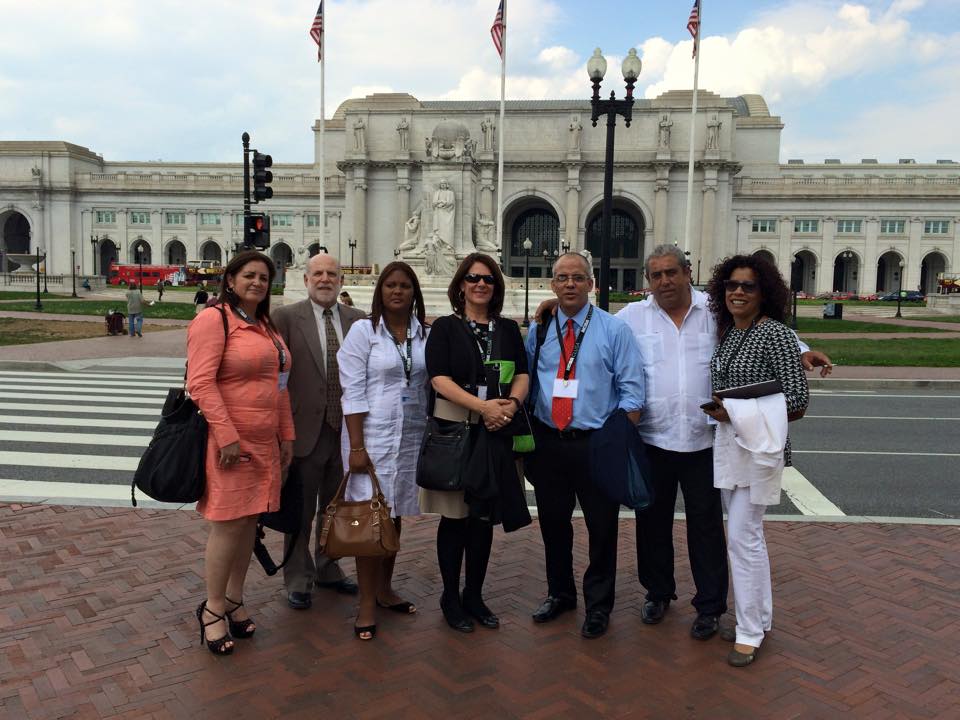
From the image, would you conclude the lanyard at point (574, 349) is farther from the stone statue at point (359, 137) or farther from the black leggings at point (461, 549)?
the stone statue at point (359, 137)

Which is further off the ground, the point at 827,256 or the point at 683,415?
Result: the point at 827,256

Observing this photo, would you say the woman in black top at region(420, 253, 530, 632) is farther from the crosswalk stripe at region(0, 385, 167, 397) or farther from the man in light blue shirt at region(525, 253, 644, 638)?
the crosswalk stripe at region(0, 385, 167, 397)

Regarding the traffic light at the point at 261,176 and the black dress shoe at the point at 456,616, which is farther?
the traffic light at the point at 261,176

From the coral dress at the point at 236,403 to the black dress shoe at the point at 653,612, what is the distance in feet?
7.87

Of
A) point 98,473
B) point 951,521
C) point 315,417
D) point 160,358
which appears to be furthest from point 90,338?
point 951,521

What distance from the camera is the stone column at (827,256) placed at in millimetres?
78875

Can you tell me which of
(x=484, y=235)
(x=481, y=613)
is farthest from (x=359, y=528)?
(x=484, y=235)

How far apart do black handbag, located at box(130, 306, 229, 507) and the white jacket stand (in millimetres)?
2952

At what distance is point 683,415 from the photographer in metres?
4.62

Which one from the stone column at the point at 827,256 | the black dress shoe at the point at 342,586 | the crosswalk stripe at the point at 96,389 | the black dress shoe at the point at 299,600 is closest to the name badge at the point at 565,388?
the black dress shoe at the point at 342,586

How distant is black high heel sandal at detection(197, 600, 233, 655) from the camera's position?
4242 millimetres

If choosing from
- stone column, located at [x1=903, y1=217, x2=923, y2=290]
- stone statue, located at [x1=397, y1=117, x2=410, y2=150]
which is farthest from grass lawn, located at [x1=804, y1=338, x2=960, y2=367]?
stone statue, located at [x1=397, y1=117, x2=410, y2=150]

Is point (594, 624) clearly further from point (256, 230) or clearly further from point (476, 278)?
point (256, 230)

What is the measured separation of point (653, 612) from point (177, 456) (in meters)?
3.02
